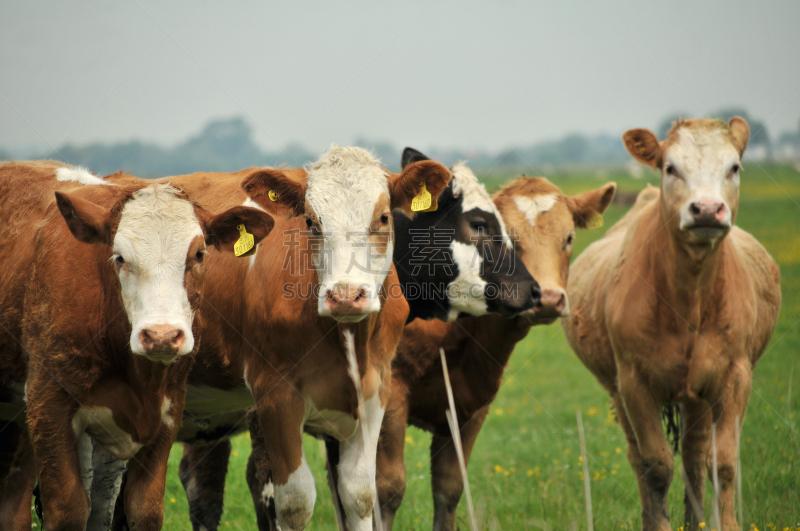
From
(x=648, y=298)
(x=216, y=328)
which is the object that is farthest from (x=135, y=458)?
(x=648, y=298)

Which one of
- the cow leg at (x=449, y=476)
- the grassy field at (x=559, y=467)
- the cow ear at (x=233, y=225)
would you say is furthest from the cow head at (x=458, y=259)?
the cow ear at (x=233, y=225)

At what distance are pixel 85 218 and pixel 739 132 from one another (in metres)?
4.67

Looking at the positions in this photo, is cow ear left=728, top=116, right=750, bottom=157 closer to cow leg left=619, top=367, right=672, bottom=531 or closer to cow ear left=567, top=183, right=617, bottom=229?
cow ear left=567, top=183, right=617, bottom=229

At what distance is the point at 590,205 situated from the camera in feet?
21.0

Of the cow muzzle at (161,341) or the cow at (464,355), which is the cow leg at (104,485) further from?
the cow muzzle at (161,341)

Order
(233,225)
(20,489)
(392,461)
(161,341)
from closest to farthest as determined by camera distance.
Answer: (161,341) < (233,225) < (20,489) < (392,461)

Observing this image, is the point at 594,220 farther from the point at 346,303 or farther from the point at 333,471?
the point at 346,303

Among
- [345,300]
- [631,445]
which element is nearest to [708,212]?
[345,300]

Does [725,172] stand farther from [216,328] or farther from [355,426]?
[216,328]

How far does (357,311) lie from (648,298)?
2.85 meters

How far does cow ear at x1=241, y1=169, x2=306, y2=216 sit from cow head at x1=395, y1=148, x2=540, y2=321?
1145mm

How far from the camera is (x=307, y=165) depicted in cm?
478

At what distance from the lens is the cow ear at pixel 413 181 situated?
4652mm

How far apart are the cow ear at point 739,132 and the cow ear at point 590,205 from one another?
1079mm
